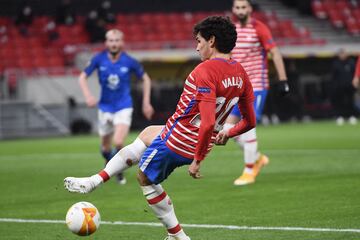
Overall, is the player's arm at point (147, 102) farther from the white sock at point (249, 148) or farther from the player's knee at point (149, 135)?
the player's knee at point (149, 135)

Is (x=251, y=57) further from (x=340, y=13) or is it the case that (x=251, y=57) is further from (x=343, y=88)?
(x=340, y=13)

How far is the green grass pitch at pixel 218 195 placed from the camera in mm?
9180

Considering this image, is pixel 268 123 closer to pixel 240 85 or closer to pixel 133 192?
pixel 133 192

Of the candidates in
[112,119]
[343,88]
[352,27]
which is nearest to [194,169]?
[112,119]

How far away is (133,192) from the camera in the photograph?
12797 millimetres

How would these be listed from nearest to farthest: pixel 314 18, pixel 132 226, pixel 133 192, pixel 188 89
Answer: pixel 188 89, pixel 132 226, pixel 133 192, pixel 314 18

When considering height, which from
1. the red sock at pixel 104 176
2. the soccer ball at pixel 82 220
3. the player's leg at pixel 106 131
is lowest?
the player's leg at pixel 106 131

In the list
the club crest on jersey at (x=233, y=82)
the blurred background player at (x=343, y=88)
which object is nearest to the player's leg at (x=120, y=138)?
the club crest on jersey at (x=233, y=82)

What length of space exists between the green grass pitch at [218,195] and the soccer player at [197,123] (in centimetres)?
90

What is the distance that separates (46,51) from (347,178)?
807 inches

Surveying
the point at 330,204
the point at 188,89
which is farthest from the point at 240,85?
the point at 330,204

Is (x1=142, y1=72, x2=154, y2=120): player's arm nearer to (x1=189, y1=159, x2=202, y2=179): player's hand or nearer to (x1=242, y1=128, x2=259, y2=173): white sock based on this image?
(x1=242, y1=128, x2=259, y2=173): white sock

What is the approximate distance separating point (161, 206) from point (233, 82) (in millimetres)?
1275

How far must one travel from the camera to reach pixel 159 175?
793 centimetres
